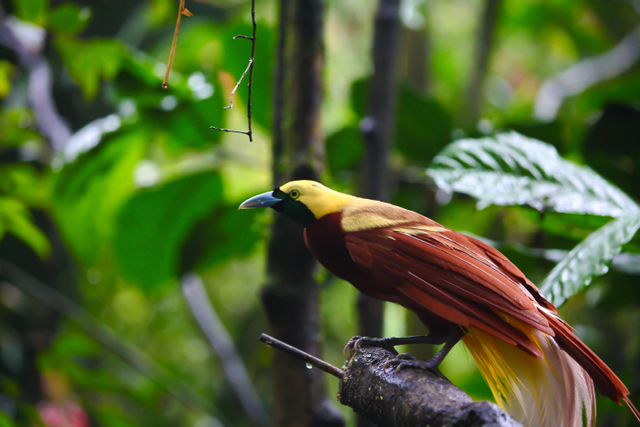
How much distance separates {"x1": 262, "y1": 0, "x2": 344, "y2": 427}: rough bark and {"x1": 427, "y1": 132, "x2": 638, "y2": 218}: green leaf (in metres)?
0.22

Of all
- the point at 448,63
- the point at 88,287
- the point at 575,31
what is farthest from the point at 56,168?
the point at 575,31

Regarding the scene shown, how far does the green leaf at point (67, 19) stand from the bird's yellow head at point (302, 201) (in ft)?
2.64

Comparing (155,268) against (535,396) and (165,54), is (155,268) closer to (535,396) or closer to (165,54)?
(535,396)

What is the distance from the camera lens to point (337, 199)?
1.67 ft

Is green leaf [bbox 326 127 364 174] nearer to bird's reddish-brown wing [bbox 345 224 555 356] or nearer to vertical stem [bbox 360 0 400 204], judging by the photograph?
vertical stem [bbox 360 0 400 204]

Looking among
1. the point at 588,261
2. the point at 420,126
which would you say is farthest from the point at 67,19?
the point at 588,261

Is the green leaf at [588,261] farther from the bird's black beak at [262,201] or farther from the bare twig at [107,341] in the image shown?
the bare twig at [107,341]

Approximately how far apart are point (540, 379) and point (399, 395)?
14cm

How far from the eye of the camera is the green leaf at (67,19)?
1.03 metres

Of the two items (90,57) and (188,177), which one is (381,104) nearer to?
(188,177)

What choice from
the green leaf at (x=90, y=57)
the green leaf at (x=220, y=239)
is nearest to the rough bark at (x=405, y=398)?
the green leaf at (x=220, y=239)

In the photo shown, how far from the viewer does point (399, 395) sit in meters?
0.43

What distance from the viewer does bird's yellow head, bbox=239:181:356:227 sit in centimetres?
50

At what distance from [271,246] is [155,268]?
0.38 m
